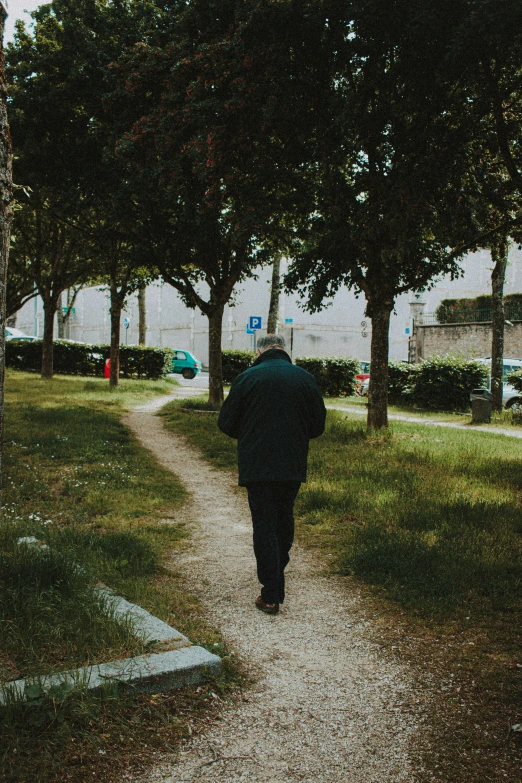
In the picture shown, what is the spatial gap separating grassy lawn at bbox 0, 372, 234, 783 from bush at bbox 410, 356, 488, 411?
1359 cm

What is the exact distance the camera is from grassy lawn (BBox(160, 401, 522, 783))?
326cm

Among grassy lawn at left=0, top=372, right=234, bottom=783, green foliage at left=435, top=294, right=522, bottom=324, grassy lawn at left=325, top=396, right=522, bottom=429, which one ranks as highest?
green foliage at left=435, top=294, right=522, bottom=324

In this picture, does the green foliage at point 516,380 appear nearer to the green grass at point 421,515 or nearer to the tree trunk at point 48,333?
the green grass at point 421,515

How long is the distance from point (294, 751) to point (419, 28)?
9441 millimetres

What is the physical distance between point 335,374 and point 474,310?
11.7 metres

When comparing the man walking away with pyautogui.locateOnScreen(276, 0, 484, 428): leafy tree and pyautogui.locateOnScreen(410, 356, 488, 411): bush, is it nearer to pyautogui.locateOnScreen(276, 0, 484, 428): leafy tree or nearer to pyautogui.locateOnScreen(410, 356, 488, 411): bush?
pyautogui.locateOnScreen(276, 0, 484, 428): leafy tree

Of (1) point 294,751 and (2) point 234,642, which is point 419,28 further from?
(1) point 294,751

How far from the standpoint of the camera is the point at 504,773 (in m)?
2.84

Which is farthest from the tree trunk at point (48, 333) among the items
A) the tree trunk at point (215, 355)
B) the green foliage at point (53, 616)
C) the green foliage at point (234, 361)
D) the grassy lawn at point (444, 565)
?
the green foliage at point (53, 616)

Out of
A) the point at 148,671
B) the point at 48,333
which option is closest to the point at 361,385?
the point at 48,333

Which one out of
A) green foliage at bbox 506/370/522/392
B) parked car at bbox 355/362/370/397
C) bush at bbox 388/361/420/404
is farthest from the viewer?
parked car at bbox 355/362/370/397

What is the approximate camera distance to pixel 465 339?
108 ft

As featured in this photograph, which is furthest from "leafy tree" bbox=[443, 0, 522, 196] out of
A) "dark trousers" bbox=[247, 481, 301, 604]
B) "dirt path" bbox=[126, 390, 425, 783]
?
"dirt path" bbox=[126, 390, 425, 783]

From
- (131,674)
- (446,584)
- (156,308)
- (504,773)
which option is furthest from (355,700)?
(156,308)
